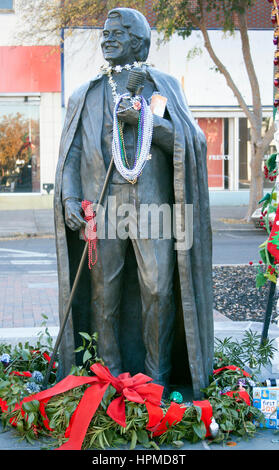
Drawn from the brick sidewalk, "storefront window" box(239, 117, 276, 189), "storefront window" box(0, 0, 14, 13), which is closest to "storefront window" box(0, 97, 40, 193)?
"storefront window" box(0, 0, 14, 13)

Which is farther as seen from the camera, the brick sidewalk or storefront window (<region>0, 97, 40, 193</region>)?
storefront window (<region>0, 97, 40, 193</region>)

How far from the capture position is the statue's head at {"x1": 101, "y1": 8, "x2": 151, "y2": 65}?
3.84 meters

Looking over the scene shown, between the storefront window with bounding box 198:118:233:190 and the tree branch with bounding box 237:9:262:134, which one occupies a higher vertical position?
the tree branch with bounding box 237:9:262:134

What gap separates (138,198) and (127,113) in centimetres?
48

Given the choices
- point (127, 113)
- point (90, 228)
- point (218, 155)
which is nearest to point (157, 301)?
point (90, 228)

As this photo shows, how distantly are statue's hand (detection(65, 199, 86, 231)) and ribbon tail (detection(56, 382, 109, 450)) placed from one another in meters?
0.89

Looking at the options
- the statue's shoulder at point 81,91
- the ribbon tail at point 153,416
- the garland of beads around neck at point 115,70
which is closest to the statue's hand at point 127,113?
the garland of beads around neck at point 115,70

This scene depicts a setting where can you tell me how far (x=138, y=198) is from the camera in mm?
3871

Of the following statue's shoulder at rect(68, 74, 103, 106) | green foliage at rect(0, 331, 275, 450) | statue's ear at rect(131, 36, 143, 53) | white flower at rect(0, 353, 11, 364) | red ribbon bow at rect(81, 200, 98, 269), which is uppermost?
statue's ear at rect(131, 36, 143, 53)

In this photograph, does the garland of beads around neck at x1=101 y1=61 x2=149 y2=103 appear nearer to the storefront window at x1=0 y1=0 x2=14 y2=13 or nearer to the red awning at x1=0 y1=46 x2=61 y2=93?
the red awning at x1=0 y1=46 x2=61 y2=93

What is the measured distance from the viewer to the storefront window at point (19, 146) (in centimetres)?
2022

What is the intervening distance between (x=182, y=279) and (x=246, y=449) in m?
0.96

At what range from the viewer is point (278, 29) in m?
4.21

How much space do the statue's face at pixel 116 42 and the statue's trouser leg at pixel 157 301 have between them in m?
1.05
